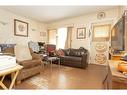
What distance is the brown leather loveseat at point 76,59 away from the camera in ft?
13.3

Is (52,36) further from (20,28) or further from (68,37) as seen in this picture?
(20,28)

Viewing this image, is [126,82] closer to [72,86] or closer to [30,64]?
[72,86]

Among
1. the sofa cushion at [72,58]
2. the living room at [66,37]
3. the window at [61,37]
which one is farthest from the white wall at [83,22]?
the sofa cushion at [72,58]

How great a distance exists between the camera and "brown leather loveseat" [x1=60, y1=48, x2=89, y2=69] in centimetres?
406

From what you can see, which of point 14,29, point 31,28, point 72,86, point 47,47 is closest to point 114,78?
point 72,86

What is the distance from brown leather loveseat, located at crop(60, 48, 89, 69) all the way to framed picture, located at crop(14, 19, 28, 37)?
6.99 feet

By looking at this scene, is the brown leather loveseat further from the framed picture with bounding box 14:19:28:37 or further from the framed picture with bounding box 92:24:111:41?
the framed picture with bounding box 14:19:28:37

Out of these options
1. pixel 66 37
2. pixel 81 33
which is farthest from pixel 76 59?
pixel 66 37

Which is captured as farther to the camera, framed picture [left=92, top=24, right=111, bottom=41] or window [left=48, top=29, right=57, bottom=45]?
window [left=48, top=29, right=57, bottom=45]

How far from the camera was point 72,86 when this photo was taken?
2389 millimetres

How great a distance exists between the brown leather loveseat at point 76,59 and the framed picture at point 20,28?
6.99ft

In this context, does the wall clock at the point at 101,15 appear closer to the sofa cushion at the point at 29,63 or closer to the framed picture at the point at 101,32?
the framed picture at the point at 101,32

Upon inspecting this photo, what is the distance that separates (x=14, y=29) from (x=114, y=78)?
4.65 metres

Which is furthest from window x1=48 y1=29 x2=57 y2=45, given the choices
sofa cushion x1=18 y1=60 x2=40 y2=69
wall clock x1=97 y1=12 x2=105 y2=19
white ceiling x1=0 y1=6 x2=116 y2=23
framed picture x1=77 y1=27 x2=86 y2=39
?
sofa cushion x1=18 y1=60 x2=40 y2=69
